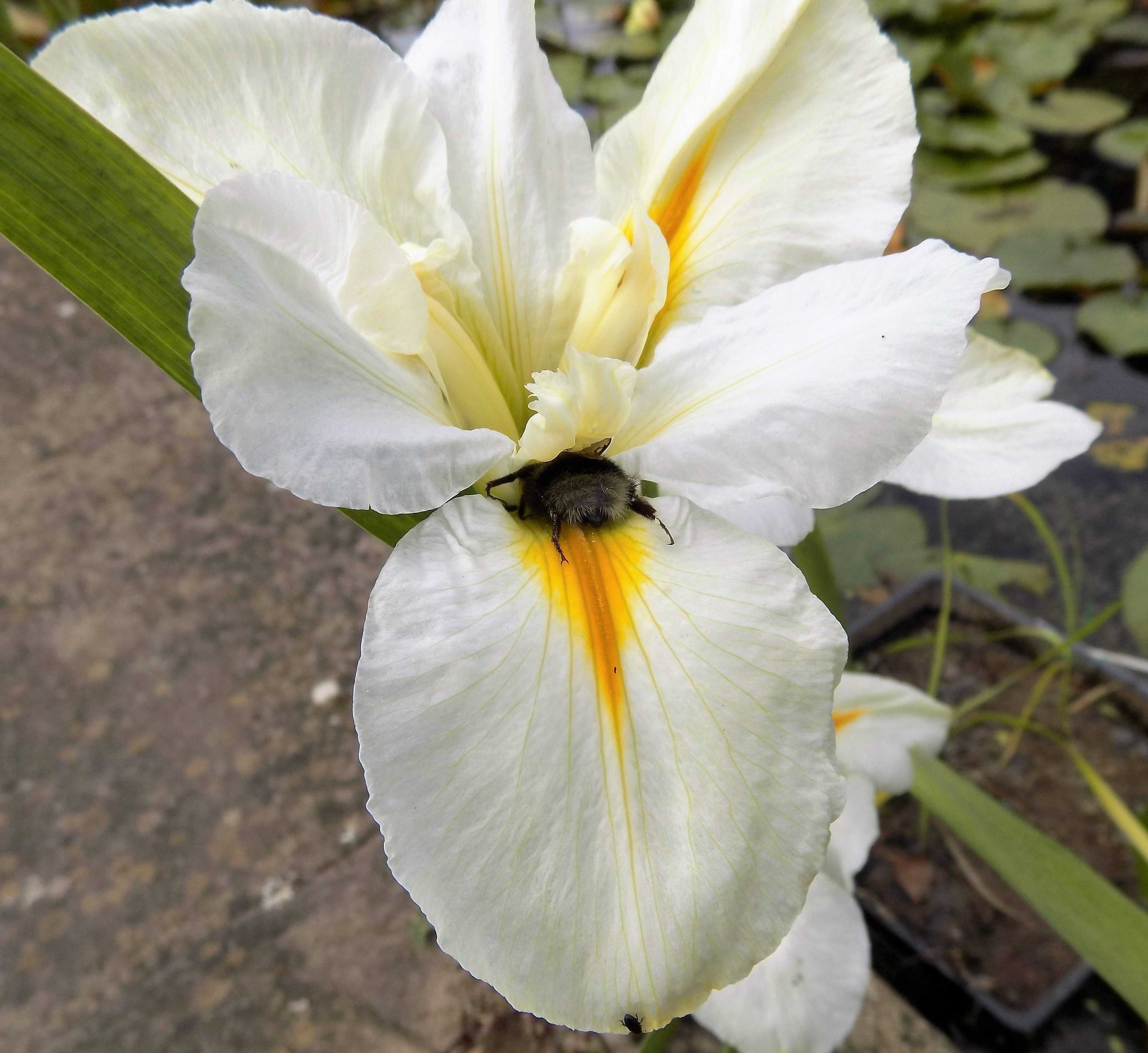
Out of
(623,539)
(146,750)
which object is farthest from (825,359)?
(146,750)

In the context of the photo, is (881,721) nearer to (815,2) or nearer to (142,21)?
(815,2)

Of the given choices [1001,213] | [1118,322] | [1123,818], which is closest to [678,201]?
[1123,818]

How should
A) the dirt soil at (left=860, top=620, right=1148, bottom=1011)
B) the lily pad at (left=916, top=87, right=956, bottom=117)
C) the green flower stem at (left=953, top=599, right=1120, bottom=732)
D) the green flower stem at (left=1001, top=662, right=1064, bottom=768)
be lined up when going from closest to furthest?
1. the green flower stem at (left=953, top=599, right=1120, bottom=732)
2. the dirt soil at (left=860, top=620, right=1148, bottom=1011)
3. the green flower stem at (left=1001, top=662, right=1064, bottom=768)
4. the lily pad at (left=916, top=87, right=956, bottom=117)

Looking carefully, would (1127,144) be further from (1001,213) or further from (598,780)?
(598,780)

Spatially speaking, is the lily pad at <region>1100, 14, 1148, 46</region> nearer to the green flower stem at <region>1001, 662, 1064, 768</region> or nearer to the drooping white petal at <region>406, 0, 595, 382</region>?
the green flower stem at <region>1001, 662, 1064, 768</region>

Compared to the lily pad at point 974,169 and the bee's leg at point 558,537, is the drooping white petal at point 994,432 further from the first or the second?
the lily pad at point 974,169

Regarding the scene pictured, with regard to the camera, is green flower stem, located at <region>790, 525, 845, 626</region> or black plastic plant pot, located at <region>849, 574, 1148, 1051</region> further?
black plastic plant pot, located at <region>849, 574, 1148, 1051</region>

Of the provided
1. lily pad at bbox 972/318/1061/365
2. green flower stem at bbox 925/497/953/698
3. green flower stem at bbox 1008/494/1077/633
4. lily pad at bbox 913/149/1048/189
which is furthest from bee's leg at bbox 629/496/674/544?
lily pad at bbox 913/149/1048/189
